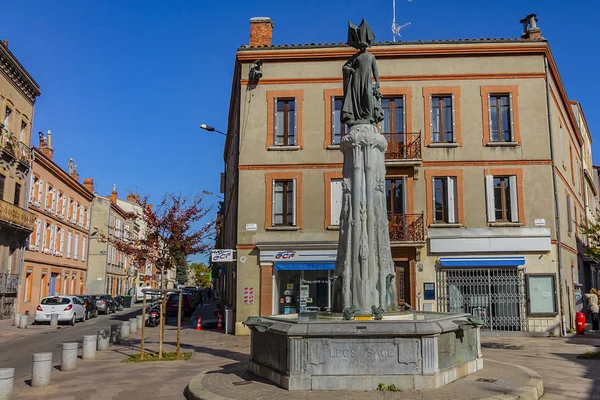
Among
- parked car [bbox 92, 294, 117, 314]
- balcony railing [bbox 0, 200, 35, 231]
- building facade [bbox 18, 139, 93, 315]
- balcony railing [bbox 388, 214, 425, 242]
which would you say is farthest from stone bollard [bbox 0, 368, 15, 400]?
parked car [bbox 92, 294, 117, 314]

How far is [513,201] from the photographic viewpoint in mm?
20031

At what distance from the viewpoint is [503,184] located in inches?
795

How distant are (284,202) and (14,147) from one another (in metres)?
17.2

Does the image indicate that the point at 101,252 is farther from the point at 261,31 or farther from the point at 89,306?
the point at 261,31

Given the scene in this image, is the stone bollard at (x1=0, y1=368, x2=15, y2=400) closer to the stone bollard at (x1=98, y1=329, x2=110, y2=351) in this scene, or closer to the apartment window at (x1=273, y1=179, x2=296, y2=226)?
the stone bollard at (x1=98, y1=329, x2=110, y2=351)

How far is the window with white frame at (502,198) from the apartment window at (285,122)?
760 centimetres

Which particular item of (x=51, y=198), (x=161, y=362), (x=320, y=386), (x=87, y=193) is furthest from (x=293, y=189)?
(x=87, y=193)

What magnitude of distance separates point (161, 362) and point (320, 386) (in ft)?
18.8

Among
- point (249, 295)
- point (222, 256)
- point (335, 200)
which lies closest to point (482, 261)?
point (335, 200)

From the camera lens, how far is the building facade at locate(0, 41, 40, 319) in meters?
27.6

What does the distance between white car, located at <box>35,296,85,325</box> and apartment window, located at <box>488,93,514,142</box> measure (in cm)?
2052

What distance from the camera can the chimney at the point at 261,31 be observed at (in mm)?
22141

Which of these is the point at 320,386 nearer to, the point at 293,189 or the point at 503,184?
the point at 293,189

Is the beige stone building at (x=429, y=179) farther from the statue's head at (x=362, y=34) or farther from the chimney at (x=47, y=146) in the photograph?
the chimney at (x=47, y=146)
